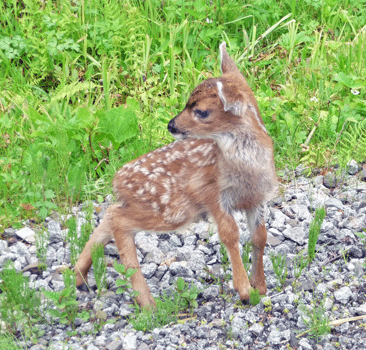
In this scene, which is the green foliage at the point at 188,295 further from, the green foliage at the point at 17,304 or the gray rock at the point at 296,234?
the gray rock at the point at 296,234

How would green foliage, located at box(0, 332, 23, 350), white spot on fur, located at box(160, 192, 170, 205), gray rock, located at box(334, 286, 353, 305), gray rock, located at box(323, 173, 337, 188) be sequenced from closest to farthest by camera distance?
green foliage, located at box(0, 332, 23, 350), gray rock, located at box(334, 286, 353, 305), white spot on fur, located at box(160, 192, 170, 205), gray rock, located at box(323, 173, 337, 188)

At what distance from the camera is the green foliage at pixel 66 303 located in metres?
4.30

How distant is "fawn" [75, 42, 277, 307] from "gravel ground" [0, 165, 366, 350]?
0.22m

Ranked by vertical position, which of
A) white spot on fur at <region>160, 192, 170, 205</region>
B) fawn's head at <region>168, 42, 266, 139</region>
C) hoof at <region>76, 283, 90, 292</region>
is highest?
fawn's head at <region>168, 42, 266, 139</region>

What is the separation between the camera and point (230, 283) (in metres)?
Result: 4.90

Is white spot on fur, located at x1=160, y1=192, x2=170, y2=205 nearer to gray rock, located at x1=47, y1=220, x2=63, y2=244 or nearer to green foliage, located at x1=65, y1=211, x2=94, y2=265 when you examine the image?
green foliage, located at x1=65, y1=211, x2=94, y2=265

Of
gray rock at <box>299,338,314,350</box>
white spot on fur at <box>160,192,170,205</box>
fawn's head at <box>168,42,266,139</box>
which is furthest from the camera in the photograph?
white spot on fur at <box>160,192,170,205</box>

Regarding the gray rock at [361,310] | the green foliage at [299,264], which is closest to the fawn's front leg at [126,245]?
the green foliage at [299,264]

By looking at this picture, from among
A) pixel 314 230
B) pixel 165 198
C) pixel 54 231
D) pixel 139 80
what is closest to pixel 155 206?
pixel 165 198

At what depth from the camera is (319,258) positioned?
200 inches

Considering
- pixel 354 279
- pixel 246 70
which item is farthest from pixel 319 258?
pixel 246 70

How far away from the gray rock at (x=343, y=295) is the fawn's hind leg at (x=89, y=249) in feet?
5.57

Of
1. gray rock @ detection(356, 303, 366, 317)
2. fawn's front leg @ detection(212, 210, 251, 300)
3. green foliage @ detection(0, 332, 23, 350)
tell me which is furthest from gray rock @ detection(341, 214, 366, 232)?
green foliage @ detection(0, 332, 23, 350)

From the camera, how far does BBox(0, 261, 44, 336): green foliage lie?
14.1ft
